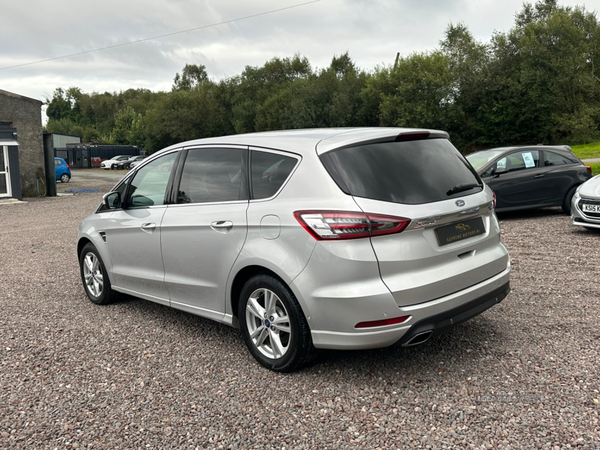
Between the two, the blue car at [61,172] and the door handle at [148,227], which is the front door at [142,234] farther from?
the blue car at [61,172]

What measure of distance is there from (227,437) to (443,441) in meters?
1.21

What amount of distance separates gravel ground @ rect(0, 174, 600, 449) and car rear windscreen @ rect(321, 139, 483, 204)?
128 cm

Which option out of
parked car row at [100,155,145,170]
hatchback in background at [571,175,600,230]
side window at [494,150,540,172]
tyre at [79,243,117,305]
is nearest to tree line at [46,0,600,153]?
parked car row at [100,155,145,170]

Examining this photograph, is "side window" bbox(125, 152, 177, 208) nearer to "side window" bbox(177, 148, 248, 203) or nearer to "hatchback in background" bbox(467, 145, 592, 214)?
"side window" bbox(177, 148, 248, 203)

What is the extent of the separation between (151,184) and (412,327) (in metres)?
2.86

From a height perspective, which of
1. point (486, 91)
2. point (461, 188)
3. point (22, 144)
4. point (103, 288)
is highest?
point (486, 91)

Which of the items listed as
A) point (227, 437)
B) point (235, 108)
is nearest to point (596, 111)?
point (235, 108)

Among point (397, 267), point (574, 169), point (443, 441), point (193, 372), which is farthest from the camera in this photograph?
point (574, 169)

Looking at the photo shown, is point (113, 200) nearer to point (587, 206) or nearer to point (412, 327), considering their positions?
point (412, 327)

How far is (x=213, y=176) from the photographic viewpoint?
168 inches

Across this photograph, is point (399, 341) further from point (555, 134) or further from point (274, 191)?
point (555, 134)

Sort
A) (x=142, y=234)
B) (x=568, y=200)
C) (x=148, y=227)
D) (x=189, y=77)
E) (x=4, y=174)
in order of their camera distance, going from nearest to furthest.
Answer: (x=148, y=227) → (x=142, y=234) → (x=568, y=200) → (x=4, y=174) → (x=189, y=77)

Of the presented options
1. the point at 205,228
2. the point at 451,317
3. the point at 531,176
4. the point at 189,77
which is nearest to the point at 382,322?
the point at 451,317

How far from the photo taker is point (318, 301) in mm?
3336
